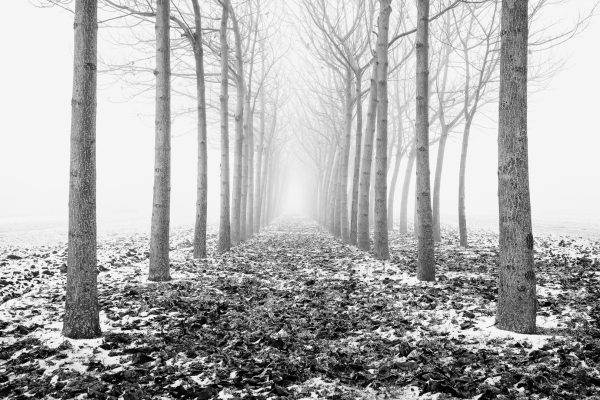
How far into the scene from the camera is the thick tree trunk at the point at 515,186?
437cm

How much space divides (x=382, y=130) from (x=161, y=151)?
5.28 meters

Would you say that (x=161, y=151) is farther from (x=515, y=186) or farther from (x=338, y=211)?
(x=338, y=211)

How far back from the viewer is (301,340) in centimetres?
455

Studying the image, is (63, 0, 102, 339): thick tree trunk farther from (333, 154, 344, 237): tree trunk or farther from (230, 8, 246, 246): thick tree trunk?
(333, 154, 344, 237): tree trunk

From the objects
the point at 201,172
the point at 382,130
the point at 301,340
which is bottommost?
the point at 301,340

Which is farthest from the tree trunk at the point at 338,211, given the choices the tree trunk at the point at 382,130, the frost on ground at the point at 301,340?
the frost on ground at the point at 301,340

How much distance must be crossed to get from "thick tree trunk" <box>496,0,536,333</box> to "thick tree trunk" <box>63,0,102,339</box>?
14.4 feet

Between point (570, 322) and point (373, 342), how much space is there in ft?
7.23

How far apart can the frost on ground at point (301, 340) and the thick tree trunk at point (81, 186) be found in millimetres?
361

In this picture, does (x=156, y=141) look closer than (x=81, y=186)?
No

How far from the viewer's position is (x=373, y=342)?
174 inches

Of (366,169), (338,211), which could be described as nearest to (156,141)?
(366,169)

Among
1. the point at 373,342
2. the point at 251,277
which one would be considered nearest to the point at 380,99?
the point at 251,277

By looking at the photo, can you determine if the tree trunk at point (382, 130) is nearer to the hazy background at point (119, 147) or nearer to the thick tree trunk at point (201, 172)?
the thick tree trunk at point (201, 172)
